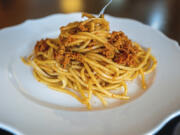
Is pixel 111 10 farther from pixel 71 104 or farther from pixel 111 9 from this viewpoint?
pixel 71 104

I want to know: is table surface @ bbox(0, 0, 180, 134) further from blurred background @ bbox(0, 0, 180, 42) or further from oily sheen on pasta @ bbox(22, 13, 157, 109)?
oily sheen on pasta @ bbox(22, 13, 157, 109)

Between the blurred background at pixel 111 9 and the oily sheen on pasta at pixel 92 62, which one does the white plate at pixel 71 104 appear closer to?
the oily sheen on pasta at pixel 92 62

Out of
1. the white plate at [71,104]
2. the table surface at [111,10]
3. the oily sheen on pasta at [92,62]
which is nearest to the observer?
the white plate at [71,104]

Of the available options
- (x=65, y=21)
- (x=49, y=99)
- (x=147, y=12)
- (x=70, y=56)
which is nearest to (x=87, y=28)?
(x=70, y=56)

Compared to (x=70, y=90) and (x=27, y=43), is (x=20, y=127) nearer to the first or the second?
(x=70, y=90)

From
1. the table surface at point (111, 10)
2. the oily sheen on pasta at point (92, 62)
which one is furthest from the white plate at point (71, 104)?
the table surface at point (111, 10)

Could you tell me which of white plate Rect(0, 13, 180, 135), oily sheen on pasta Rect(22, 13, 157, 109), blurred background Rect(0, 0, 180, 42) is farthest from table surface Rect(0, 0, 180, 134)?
oily sheen on pasta Rect(22, 13, 157, 109)

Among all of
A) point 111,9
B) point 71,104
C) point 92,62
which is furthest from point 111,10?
point 71,104
